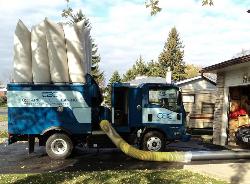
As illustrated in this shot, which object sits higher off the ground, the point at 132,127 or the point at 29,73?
the point at 29,73

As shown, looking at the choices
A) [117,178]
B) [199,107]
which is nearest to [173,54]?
[199,107]

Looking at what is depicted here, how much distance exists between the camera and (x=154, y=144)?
1645 centimetres

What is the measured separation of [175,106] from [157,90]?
0.94 metres

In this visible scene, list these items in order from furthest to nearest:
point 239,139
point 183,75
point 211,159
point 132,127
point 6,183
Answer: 1. point 183,75
2. point 239,139
3. point 132,127
4. point 211,159
5. point 6,183

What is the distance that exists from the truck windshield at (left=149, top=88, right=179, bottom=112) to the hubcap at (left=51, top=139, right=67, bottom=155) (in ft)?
12.1

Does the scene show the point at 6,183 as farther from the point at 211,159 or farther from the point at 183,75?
the point at 183,75

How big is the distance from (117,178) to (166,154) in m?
3.69

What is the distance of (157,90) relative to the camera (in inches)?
658

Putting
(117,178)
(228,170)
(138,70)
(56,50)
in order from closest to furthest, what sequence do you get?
(117,178), (228,170), (56,50), (138,70)

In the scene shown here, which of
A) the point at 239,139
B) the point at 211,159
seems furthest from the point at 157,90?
the point at 239,139

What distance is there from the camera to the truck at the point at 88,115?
15.2 m

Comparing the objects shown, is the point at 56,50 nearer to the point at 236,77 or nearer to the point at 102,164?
the point at 102,164

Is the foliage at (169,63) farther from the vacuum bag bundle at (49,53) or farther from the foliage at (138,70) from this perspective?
the vacuum bag bundle at (49,53)

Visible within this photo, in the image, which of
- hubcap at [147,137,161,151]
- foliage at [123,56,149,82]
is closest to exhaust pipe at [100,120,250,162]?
hubcap at [147,137,161,151]
